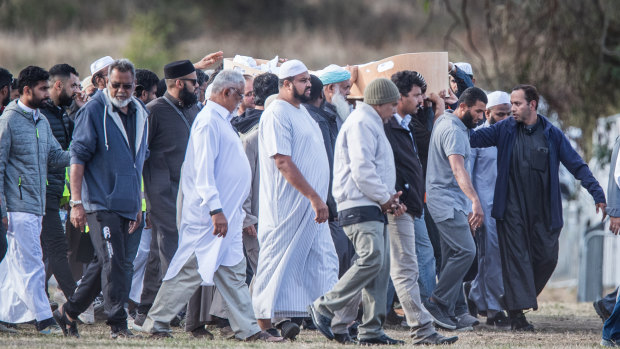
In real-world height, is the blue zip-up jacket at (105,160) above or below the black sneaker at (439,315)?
above

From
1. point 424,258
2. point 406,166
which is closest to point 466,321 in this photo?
point 424,258

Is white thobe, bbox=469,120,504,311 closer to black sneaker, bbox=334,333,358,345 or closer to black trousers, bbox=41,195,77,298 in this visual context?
black sneaker, bbox=334,333,358,345

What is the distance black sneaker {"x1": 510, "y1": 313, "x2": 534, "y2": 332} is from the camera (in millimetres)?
10141

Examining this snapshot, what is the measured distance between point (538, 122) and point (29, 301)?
15.8 ft

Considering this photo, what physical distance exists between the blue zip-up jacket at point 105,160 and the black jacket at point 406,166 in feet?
6.56

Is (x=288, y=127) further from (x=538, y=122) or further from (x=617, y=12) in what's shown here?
(x=617, y=12)

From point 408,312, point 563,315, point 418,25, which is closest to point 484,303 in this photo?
point 563,315

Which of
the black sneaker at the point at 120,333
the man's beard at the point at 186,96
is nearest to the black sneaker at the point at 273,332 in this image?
the black sneaker at the point at 120,333

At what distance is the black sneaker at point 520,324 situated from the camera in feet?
33.3

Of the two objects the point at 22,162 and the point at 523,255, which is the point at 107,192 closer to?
the point at 22,162

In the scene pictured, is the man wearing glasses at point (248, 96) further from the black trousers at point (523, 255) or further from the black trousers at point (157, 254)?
the black trousers at point (523, 255)

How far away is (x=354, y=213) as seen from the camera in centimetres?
799

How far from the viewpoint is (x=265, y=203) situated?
866cm

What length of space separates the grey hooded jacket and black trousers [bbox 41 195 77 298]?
1.92 ft
